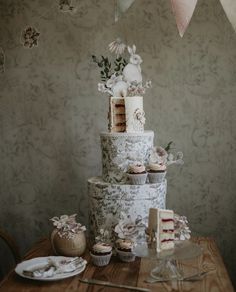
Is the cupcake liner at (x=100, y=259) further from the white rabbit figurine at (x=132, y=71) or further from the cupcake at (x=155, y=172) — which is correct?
the white rabbit figurine at (x=132, y=71)

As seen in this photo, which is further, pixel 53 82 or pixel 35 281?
pixel 53 82

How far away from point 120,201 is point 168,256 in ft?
1.13

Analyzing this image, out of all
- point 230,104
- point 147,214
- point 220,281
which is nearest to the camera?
point 220,281

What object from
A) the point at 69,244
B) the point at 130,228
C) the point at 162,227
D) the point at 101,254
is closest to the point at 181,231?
the point at 162,227

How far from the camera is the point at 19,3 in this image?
2.38 meters

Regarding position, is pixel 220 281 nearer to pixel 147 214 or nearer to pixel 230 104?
pixel 147 214

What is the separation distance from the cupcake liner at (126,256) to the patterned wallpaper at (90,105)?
0.60 meters

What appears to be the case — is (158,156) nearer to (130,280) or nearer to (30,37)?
(130,280)

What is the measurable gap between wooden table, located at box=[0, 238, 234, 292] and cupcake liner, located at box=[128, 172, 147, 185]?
309mm

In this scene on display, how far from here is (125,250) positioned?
1793 millimetres

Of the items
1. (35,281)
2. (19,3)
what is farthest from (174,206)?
(19,3)

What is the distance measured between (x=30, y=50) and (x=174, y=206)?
1087mm

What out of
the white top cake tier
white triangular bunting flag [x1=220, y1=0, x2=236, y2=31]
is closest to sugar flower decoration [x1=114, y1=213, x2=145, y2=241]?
the white top cake tier

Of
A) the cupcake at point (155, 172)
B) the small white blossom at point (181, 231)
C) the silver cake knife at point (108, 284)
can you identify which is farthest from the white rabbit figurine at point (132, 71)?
the silver cake knife at point (108, 284)
